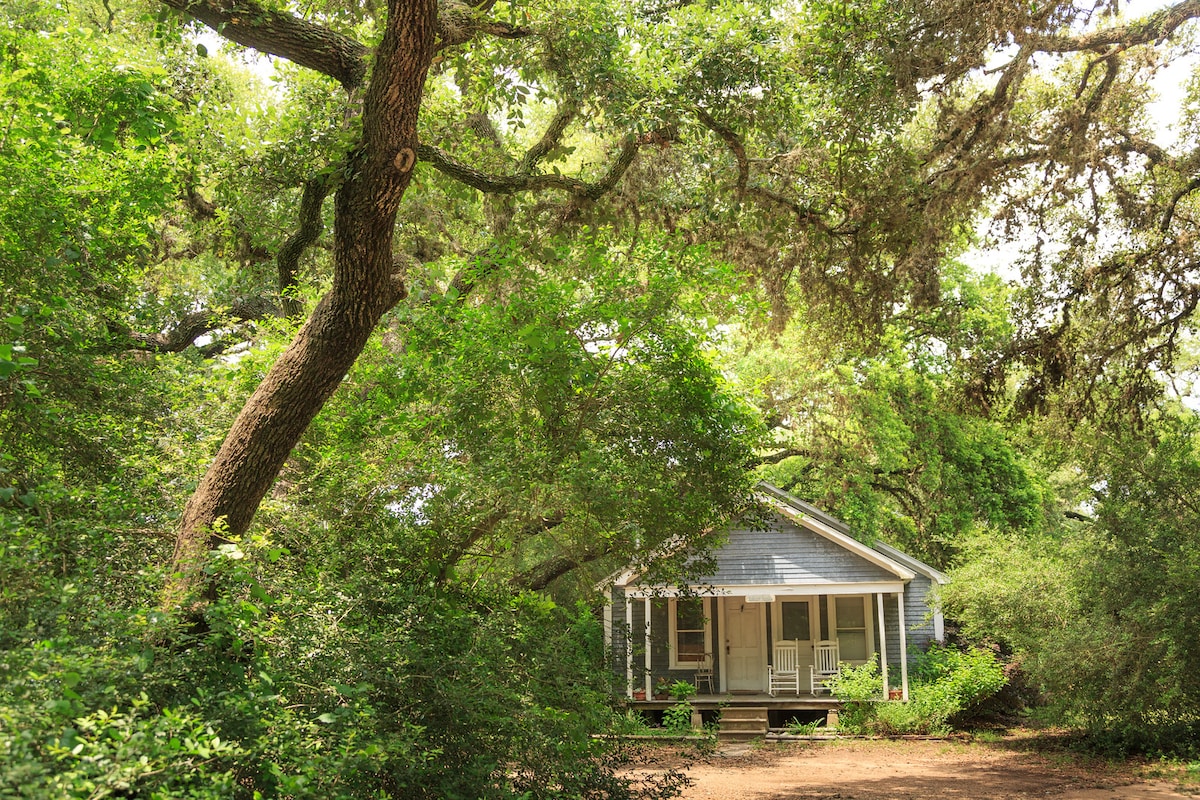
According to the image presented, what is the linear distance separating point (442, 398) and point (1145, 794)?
979 cm

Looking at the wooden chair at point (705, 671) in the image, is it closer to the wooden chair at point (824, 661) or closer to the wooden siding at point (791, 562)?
the wooden siding at point (791, 562)

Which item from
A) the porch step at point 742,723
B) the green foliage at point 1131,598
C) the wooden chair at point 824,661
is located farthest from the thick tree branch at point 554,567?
the wooden chair at point 824,661

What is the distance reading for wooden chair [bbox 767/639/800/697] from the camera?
2212 centimetres

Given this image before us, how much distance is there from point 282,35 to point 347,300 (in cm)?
198

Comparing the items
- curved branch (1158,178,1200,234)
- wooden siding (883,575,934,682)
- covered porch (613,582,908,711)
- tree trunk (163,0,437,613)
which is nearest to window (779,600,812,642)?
covered porch (613,582,908,711)

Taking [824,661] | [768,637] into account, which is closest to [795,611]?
[768,637]

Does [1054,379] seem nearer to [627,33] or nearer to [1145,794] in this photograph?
[1145,794]

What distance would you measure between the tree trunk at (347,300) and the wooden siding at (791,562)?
16.3 m

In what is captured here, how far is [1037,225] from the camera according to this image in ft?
41.0

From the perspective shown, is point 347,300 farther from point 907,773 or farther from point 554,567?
point 907,773

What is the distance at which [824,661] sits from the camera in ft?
74.7

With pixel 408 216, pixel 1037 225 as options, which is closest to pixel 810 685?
pixel 1037 225

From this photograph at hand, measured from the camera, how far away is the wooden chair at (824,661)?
22.2 metres

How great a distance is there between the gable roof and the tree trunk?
15.7 meters
